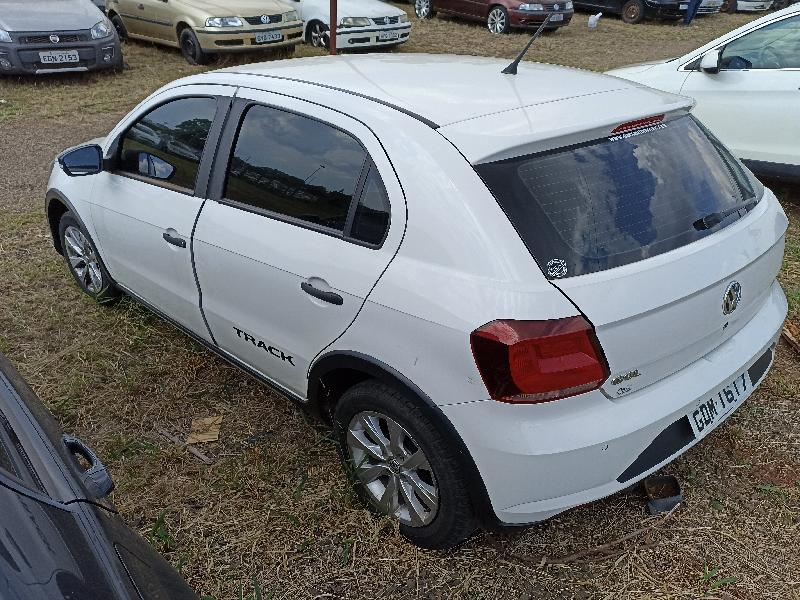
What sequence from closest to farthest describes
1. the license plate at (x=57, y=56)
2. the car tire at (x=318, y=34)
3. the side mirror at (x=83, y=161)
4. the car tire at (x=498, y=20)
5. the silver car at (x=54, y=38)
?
the side mirror at (x=83, y=161) → the silver car at (x=54, y=38) → the license plate at (x=57, y=56) → the car tire at (x=318, y=34) → the car tire at (x=498, y=20)

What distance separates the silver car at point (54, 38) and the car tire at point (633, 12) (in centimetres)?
1182

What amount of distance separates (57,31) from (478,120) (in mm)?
8649

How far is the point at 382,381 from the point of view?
7.80 ft

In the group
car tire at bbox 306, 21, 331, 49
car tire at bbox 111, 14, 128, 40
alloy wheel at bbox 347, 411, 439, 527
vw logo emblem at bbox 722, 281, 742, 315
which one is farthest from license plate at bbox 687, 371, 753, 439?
car tire at bbox 111, 14, 128, 40

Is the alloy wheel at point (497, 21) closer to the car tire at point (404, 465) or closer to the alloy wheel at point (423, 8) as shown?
the alloy wheel at point (423, 8)

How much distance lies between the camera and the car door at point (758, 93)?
530 centimetres

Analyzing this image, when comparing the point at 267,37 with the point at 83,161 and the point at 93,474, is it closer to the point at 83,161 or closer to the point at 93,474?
the point at 83,161

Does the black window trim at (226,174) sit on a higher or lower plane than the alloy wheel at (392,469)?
higher

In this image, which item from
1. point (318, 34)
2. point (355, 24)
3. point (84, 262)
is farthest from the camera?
point (318, 34)

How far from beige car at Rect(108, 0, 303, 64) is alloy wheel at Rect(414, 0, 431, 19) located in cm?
539

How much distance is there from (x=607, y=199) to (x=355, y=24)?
9817mm

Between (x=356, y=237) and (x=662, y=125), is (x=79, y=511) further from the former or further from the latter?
(x=662, y=125)

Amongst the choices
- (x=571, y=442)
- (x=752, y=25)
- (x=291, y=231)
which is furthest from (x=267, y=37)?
(x=571, y=442)

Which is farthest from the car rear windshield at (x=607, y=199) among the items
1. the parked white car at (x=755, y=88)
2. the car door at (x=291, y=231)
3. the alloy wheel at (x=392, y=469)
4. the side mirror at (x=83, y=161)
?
the parked white car at (x=755, y=88)
